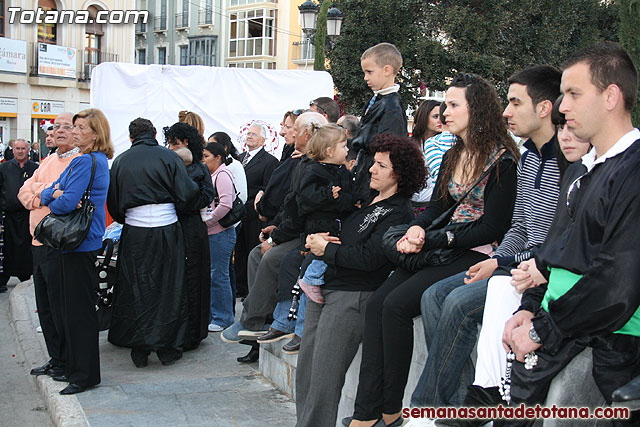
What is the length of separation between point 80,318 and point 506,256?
3556 mm

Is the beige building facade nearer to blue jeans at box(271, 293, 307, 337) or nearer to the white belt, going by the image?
the white belt

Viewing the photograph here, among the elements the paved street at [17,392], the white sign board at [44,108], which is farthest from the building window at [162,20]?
the paved street at [17,392]

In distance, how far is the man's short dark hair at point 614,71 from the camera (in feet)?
9.15

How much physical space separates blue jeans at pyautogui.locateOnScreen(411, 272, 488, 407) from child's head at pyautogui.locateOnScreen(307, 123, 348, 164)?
1517mm

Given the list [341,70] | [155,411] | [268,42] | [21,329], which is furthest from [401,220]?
[268,42]

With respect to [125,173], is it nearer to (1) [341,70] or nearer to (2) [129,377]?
(2) [129,377]

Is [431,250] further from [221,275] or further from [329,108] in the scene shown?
[221,275]

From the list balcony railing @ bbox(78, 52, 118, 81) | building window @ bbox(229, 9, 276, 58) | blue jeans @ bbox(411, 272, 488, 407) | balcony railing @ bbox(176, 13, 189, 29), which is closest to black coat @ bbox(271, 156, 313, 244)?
blue jeans @ bbox(411, 272, 488, 407)

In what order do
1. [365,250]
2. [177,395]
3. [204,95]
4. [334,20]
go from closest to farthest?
[365,250] < [177,395] < [204,95] < [334,20]

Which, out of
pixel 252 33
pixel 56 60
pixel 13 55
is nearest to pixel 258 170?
pixel 13 55

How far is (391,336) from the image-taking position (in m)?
3.91

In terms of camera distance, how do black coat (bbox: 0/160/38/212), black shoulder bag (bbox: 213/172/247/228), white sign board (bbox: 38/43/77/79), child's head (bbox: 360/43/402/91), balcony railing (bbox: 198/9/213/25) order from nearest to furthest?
1. child's head (bbox: 360/43/402/91)
2. black shoulder bag (bbox: 213/172/247/228)
3. black coat (bbox: 0/160/38/212)
4. white sign board (bbox: 38/43/77/79)
5. balcony railing (bbox: 198/9/213/25)

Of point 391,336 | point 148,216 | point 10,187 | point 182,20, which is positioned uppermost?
point 182,20

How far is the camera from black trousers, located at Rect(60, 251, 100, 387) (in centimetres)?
564
